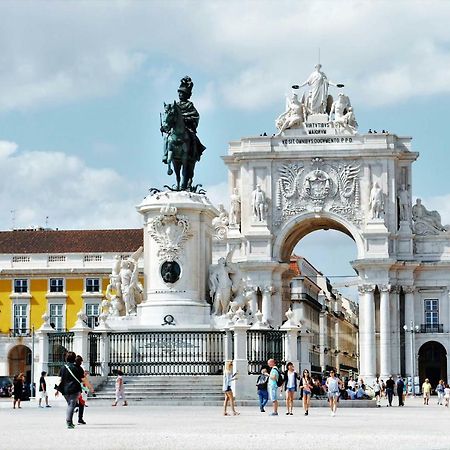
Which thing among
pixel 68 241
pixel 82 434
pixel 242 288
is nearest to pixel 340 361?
pixel 68 241

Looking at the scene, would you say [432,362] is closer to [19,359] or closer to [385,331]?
[385,331]

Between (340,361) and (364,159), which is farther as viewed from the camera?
(340,361)

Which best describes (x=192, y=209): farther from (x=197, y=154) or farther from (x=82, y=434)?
(x=82, y=434)

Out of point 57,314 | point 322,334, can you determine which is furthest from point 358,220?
point 322,334

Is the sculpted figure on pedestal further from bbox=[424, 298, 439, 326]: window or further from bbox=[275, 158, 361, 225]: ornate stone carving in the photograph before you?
bbox=[424, 298, 439, 326]: window

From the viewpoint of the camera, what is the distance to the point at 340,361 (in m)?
139

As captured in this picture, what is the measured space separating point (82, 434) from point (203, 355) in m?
13.6

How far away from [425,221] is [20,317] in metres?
24.6

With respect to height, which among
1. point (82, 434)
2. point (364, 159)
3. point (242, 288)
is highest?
point (364, 159)

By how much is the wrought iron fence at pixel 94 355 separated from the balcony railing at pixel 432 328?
49.8 metres

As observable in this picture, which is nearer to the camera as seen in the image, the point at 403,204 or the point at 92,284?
the point at 403,204

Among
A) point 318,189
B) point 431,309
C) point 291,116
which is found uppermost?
point 291,116

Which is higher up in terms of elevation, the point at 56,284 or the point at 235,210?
the point at 235,210

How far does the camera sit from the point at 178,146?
37156mm
